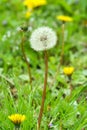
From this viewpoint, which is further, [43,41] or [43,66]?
[43,66]

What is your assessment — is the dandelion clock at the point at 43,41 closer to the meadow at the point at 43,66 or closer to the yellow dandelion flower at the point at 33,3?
the meadow at the point at 43,66

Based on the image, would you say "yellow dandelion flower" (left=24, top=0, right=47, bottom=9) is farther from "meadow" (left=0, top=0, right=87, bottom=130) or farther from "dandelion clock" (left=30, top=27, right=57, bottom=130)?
"dandelion clock" (left=30, top=27, right=57, bottom=130)

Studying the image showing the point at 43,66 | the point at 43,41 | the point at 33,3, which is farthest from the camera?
the point at 33,3

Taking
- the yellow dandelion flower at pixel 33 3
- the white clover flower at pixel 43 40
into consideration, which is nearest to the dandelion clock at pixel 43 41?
the white clover flower at pixel 43 40

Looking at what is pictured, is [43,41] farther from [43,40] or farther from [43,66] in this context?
[43,66]

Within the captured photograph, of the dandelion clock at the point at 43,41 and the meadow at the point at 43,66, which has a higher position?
the dandelion clock at the point at 43,41

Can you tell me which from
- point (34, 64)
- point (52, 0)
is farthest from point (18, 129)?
point (52, 0)

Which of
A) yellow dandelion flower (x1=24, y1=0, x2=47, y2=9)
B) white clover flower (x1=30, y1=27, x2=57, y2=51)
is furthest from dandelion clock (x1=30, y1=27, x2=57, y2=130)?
yellow dandelion flower (x1=24, y1=0, x2=47, y2=9)

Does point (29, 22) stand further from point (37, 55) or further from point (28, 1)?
point (37, 55)

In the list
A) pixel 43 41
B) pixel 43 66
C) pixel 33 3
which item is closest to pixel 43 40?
pixel 43 41
